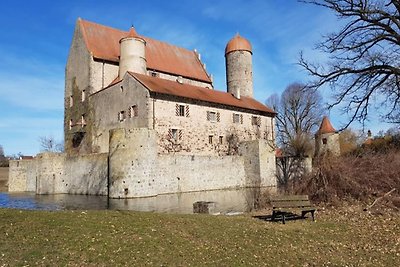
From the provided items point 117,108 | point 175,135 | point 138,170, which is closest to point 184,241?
point 138,170

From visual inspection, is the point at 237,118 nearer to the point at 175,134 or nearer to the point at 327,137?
→ the point at 175,134

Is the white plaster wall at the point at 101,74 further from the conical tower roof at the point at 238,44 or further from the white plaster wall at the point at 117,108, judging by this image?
the conical tower roof at the point at 238,44

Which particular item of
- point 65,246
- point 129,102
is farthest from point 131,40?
point 65,246

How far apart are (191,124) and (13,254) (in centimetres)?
2634

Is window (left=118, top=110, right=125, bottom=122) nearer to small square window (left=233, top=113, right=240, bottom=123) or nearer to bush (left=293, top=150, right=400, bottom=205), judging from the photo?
small square window (left=233, top=113, right=240, bottom=123)

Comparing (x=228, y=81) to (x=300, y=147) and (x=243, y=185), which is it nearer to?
(x=300, y=147)

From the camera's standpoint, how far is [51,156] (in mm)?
30703

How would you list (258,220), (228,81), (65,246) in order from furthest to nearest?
(228,81), (258,220), (65,246)

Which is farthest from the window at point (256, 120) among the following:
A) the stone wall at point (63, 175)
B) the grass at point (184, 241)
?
the grass at point (184, 241)

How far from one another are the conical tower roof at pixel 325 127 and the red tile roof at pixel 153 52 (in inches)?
606

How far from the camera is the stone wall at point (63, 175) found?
27.2 meters

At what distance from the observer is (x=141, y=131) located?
82.2 ft

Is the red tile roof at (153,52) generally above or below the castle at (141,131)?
above

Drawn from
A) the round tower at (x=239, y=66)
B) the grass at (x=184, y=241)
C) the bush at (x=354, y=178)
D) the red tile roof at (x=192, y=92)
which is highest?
the round tower at (x=239, y=66)
